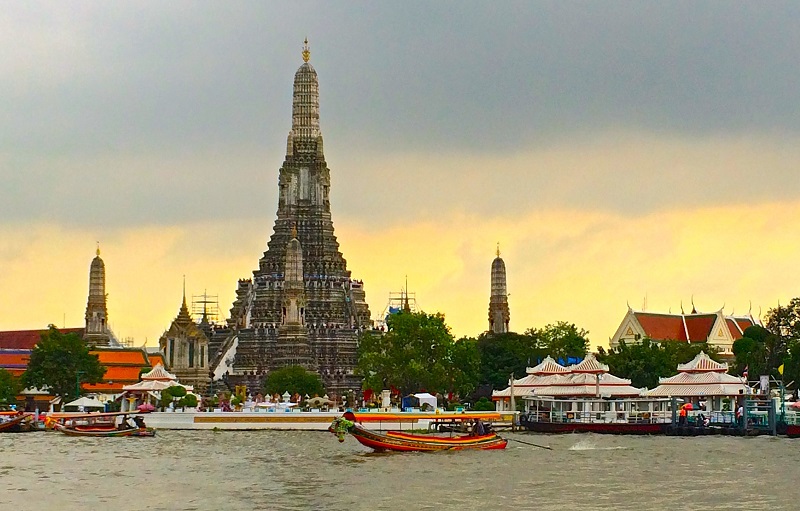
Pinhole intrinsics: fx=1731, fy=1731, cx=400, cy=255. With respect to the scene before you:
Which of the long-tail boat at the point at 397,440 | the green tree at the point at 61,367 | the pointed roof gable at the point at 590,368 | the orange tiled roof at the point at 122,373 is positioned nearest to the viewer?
the long-tail boat at the point at 397,440

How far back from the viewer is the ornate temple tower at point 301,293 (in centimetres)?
15112

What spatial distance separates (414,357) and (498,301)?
49051mm

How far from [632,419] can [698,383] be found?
31.5 feet

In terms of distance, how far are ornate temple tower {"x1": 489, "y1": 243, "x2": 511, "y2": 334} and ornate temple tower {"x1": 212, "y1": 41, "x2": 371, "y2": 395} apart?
1993 cm

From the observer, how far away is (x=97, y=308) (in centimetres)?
16675

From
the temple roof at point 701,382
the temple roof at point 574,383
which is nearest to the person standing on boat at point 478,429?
the temple roof at point 701,382

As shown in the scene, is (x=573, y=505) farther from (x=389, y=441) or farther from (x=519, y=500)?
(x=389, y=441)

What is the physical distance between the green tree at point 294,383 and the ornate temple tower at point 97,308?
96.8ft

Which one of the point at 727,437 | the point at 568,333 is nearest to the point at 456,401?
the point at 568,333

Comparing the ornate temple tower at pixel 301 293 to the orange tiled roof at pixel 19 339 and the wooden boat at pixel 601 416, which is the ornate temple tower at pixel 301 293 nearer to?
the orange tiled roof at pixel 19 339

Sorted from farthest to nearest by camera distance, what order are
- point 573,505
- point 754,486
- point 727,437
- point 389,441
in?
point 727,437, point 389,441, point 754,486, point 573,505

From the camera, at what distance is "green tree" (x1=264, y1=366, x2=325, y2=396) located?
136000mm

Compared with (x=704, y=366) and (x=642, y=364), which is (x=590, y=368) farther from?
(x=642, y=364)

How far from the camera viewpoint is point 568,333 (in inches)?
5901
